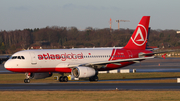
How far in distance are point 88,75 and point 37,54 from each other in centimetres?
730

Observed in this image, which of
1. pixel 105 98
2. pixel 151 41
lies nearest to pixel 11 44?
pixel 151 41

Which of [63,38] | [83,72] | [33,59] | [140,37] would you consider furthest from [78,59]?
[63,38]

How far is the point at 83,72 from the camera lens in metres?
41.4

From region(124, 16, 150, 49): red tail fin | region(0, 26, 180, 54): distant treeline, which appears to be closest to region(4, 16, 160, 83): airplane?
region(124, 16, 150, 49): red tail fin

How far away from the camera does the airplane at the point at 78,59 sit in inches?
1639

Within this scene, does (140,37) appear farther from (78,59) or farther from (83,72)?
(83,72)

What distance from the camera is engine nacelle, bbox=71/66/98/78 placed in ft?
136

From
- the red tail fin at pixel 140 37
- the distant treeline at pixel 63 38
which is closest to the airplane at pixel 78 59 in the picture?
the red tail fin at pixel 140 37

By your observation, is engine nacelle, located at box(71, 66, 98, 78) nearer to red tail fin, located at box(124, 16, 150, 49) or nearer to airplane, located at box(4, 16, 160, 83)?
airplane, located at box(4, 16, 160, 83)

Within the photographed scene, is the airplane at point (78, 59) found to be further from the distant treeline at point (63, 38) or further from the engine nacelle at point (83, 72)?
the distant treeline at point (63, 38)

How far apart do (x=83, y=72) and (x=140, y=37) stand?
13.5m

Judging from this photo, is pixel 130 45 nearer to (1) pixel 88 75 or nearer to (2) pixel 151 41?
(1) pixel 88 75

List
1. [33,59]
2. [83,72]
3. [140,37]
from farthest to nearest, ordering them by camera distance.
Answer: [140,37], [33,59], [83,72]

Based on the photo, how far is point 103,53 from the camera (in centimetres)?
4722
